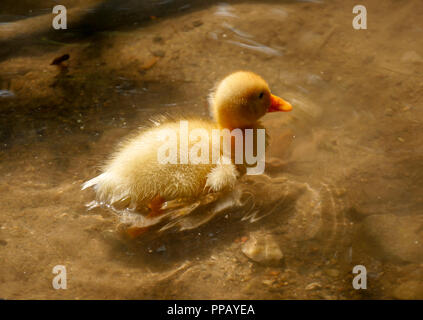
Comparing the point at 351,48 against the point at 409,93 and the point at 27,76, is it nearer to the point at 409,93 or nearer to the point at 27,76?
the point at 409,93

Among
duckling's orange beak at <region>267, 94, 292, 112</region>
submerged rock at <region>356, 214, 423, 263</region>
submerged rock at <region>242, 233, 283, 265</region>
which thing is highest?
duckling's orange beak at <region>267, 94, 292, 112</region>

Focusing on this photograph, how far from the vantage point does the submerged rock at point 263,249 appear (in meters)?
1.93

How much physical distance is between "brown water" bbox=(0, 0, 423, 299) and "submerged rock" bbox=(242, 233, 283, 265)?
0.03 m

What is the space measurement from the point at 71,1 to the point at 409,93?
273cm

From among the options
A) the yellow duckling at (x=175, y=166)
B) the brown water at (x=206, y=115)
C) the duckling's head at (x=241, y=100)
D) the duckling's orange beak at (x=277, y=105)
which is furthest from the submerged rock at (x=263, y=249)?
the duckling's orange beak at (x=277, y=105)

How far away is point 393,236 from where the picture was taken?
77.3 inches

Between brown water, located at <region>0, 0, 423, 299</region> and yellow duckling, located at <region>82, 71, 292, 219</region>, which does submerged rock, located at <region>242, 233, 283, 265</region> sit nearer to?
brown water, located at <region>0, 0, 423, 299</region>

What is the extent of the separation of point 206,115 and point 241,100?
1.42 ft

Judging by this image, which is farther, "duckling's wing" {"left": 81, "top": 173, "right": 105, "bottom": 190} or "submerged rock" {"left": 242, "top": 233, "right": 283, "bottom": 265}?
"duckling's wing" {"left": 81, "top": 173, "right": 105, "bottom": 190}

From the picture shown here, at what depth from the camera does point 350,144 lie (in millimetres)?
2494

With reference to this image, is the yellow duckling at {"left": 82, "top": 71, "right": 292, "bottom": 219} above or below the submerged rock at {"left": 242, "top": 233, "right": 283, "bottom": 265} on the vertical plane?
above

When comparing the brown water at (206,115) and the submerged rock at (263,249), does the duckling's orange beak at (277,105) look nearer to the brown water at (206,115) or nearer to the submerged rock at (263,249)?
the brown water at (206,115)

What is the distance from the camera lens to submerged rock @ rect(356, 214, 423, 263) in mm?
1890

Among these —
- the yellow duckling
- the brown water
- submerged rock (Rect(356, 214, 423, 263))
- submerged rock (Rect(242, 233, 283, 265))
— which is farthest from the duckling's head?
submerged rock (Rect(356, 214, 423, 263))
